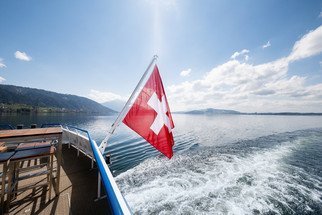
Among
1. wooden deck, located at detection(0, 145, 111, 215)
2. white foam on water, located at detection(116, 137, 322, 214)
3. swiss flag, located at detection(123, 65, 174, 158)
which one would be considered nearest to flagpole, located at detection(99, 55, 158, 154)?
swiss flag, located at detection(123, 65, 174, 158)

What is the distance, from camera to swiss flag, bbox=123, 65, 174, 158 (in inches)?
146

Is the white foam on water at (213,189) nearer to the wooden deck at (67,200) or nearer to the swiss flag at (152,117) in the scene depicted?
the wooden deck at (67,200)

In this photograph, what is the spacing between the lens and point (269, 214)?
5977mm

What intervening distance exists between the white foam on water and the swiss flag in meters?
3.59

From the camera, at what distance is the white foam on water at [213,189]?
240 inches

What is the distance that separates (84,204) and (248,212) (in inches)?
233

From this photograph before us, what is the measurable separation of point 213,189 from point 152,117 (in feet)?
18.6

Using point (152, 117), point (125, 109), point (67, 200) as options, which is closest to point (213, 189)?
point (152, 117)

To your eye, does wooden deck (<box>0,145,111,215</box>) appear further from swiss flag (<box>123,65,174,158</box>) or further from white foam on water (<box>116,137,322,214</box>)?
white foam on water (<box>116,137,322,214</box>)

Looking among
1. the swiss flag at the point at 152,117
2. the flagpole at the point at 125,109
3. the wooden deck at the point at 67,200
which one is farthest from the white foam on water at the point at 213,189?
the flagpole at the point at 125,109

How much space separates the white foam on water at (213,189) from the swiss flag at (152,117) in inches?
141

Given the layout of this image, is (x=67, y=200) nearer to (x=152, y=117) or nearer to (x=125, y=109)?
(x=125, y=109)

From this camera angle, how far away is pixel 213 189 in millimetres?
7309

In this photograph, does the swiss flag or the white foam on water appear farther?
the white foam on water
